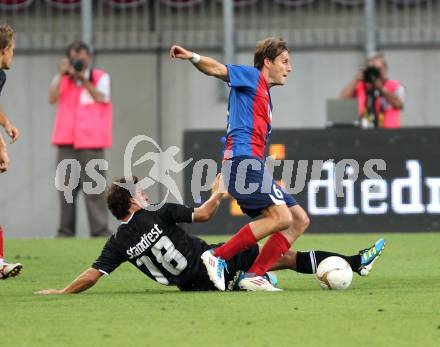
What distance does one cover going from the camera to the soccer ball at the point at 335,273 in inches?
384

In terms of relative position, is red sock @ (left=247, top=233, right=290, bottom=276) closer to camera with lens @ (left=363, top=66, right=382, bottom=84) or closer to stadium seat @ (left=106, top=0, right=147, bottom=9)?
camera with lens @ (left=363, top=66, right=382, bottom=84)

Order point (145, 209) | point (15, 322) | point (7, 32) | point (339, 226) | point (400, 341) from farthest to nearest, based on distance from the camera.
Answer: point (339, 226) < point (7, 32) < point (145, 209) < point (15, 322) < point (400, 341)

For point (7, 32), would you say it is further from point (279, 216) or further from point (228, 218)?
point (228, 218)

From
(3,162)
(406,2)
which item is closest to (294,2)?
(406,2)

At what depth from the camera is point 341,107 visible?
1641cm

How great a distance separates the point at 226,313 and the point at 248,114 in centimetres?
215

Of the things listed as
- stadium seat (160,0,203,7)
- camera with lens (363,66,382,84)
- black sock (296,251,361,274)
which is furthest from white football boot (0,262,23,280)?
stadium seat (160,0,203,7)

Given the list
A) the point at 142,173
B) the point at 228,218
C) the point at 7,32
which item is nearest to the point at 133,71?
the point at 142,173

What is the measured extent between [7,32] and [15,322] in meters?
3.15

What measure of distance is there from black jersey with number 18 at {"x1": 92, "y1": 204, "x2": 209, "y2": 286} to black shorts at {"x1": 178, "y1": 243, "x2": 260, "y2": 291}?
0.23 ft

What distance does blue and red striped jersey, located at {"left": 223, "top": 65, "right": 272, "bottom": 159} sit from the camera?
391 inches

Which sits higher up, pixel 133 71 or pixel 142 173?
pixel 133 71

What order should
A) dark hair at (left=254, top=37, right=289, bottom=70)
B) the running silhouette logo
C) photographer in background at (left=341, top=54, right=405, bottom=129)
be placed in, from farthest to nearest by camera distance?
the running silhouette logo
photographer in background at (left=341, top=54, right=405, bottom=129)
dark hair at (left=254, top=37, right=289, bottom=70)

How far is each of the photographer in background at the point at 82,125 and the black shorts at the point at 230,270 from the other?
263 inches
